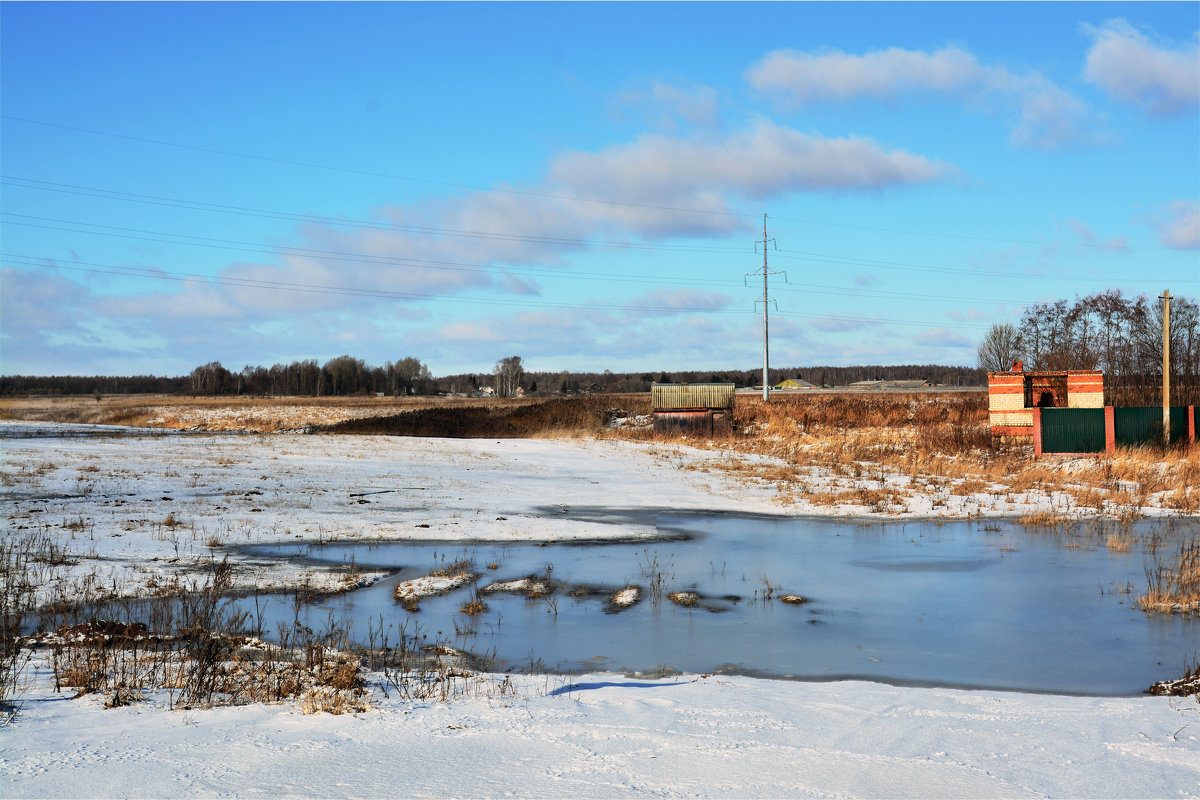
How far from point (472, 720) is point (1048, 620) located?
8392 millimetres

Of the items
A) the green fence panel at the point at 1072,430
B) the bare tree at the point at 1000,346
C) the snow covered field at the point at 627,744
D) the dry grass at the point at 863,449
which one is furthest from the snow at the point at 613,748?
the bare tree at the point at 1000,346

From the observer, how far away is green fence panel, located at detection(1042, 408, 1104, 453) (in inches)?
1337

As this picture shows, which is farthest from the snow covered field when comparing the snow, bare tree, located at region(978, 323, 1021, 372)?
bare tree, located at region(978, 323, 1021, 372)

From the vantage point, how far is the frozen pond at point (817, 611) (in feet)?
30.5

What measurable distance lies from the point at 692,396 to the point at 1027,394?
61.2 feet

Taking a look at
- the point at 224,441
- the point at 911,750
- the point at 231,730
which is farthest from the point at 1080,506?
the point at 224,441

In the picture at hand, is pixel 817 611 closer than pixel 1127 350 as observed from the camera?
Yes

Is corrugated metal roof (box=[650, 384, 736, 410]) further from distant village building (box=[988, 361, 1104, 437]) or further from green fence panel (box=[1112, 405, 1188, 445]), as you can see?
green fence panel (box=[1112, 405, 1188, 445])

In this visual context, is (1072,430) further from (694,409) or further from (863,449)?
(694,409)

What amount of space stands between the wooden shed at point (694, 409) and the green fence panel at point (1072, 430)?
65.1 feet

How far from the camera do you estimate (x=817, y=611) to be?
11.9 metres

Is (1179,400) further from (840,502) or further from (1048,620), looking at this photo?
(1048,620)

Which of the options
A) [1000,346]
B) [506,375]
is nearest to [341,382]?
[506,375]

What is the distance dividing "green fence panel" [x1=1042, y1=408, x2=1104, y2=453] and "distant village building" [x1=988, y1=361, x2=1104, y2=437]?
7219 mm
